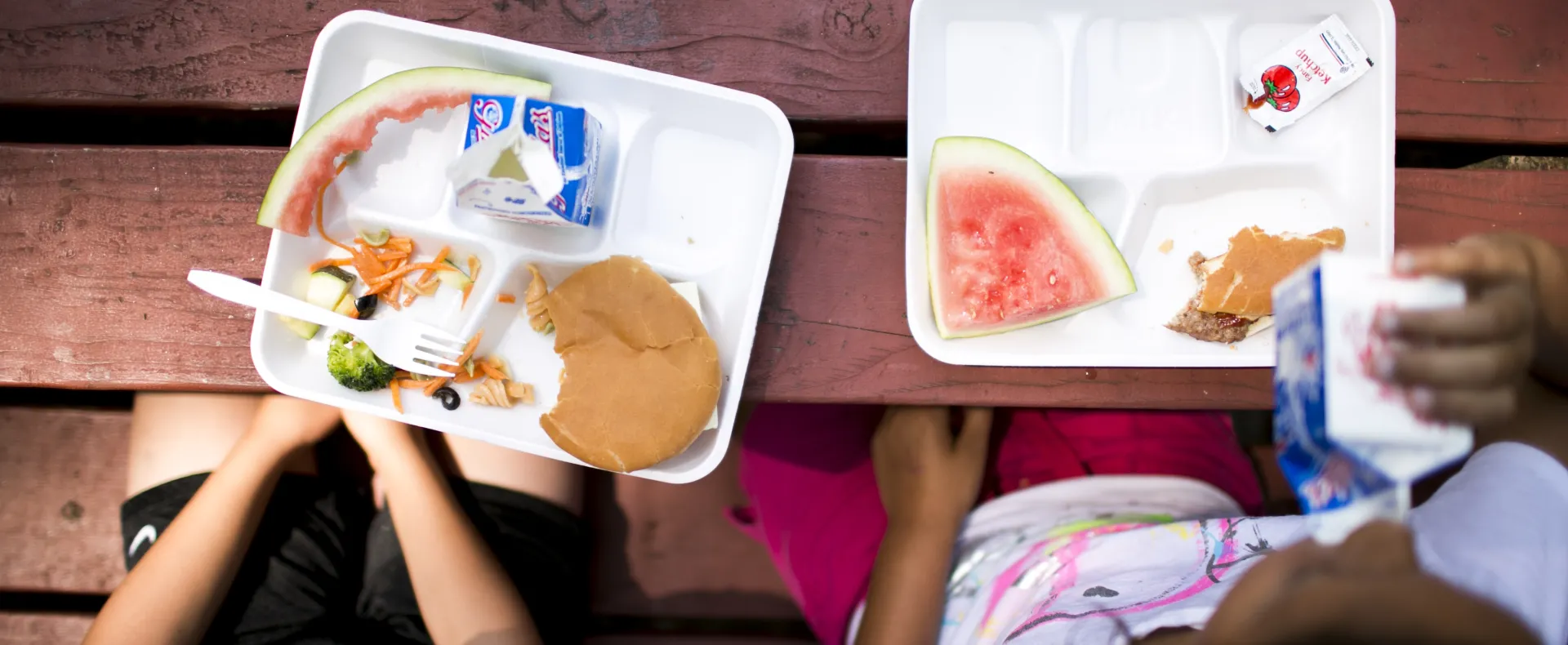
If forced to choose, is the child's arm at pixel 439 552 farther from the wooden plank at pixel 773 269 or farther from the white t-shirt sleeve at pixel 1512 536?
the white t-shirt sleeve at pixel 1512 536

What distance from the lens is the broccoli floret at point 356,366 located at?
887 mm

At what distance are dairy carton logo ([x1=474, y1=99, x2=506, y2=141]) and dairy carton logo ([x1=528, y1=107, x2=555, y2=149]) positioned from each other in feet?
0.15

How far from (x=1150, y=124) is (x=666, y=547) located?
3.65 feet

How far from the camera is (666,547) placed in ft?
4.90

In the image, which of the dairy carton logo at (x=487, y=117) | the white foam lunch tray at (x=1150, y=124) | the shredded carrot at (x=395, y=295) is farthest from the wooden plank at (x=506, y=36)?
the shredded carrot at (x=395, y=295)

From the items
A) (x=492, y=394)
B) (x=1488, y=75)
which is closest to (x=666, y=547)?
(x=492, y=394)

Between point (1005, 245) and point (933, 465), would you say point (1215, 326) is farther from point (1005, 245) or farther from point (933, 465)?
point (933, 465)

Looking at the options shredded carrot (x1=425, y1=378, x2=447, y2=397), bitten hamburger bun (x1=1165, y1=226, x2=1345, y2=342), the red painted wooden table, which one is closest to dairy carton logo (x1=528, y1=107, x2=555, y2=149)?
the red painted wooden table

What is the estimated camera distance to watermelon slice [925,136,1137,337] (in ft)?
3.08

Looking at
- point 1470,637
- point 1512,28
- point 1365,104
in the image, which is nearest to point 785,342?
point 1470,637

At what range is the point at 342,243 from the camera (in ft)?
3.15

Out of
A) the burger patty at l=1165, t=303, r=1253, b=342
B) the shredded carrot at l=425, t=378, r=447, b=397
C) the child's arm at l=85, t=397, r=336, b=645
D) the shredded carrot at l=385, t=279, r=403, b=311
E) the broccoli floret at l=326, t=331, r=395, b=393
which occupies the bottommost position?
the child's arm at l=85, t=397, r=336, b=645

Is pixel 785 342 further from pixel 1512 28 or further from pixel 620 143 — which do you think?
pixel 1512 28

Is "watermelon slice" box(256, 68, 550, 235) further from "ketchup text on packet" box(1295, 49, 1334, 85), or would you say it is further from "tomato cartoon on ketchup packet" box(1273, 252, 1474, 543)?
"ketchup text on packet" box(1295, 49, 1334, 85)
